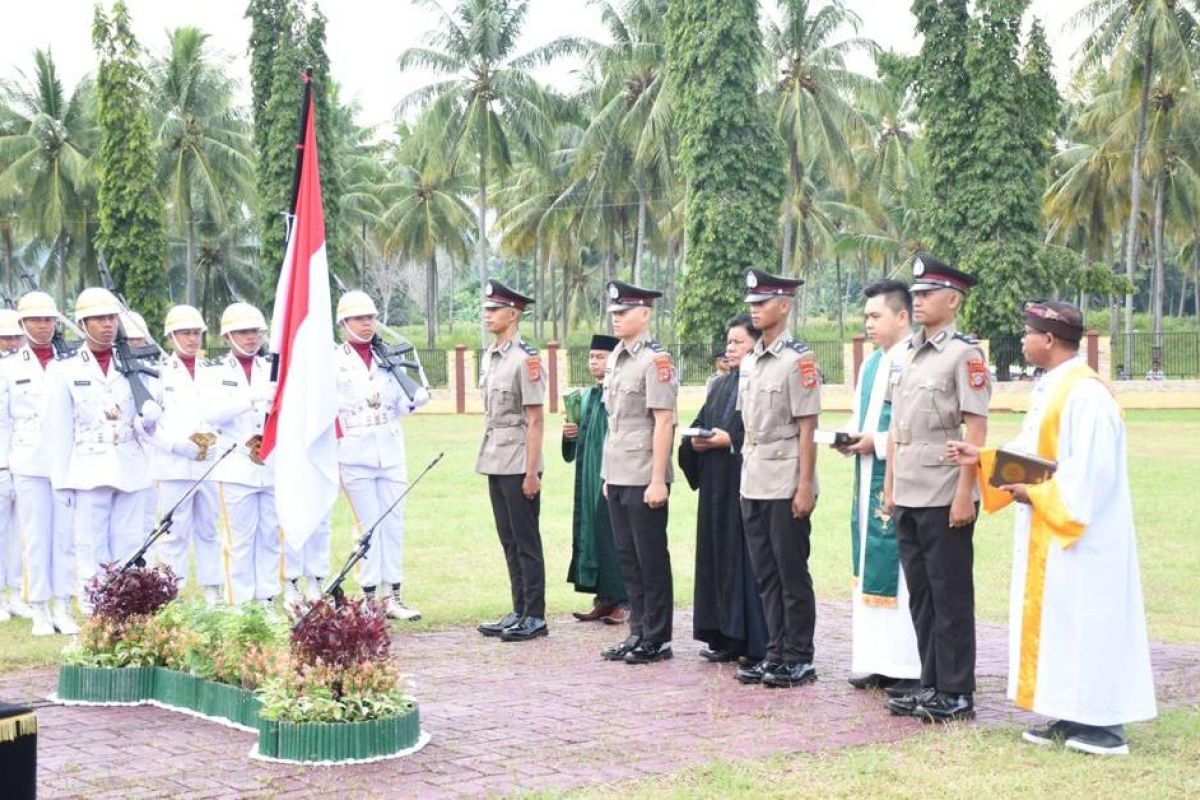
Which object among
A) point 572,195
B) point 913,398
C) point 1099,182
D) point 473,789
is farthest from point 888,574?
point 572,195

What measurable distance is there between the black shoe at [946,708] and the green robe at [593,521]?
2.96 meters

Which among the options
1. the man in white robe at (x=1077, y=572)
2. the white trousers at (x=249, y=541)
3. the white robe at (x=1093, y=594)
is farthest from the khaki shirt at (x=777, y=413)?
the white trousers at (x=249, y=541)

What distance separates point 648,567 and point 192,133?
44402 millimetres

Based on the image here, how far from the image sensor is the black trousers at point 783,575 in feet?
24.1

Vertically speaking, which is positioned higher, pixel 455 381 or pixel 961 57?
pixel 961 57

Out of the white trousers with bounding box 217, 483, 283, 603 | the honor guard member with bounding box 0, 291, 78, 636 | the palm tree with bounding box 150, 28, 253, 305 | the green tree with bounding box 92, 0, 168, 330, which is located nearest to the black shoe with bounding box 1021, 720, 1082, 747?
the white trousers with bounding box 217, 483, 283, 603

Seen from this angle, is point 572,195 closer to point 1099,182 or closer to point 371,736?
point 1099,182

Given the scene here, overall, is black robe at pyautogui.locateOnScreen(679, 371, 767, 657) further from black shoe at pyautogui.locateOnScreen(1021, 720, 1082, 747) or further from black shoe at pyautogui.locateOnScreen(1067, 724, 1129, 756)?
black shoe at pyautogui.locateOnScreen(1067, 724, 1129, 756)

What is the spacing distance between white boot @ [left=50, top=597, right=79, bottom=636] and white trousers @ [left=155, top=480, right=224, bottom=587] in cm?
65

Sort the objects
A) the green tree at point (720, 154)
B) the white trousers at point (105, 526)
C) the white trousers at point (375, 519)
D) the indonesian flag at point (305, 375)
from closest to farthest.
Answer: the indonesian flag at point (305, 375)
the white trousers at point (105, 526)
the white trousers at point (375, 519)
the green tree at point (720, 154)

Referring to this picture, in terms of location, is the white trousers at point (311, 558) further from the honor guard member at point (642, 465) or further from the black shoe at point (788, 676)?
the black shoe at point (788, 676)

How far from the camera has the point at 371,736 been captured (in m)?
5.91

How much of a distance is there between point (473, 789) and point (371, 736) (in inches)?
22.8

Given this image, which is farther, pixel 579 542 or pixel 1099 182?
pixel 1099 182
